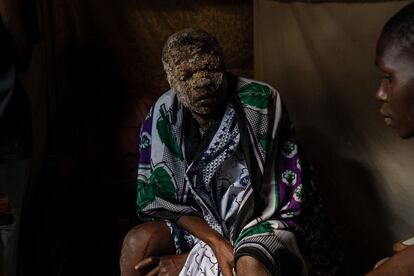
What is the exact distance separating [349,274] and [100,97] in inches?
49.8

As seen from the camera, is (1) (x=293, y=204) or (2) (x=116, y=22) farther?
(2) (x=116, y=22)

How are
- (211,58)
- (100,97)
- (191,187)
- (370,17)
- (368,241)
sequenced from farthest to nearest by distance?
(100,97) < (368,241) < (370,17) < (191,187) < (211,58)

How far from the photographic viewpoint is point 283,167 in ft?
5.94

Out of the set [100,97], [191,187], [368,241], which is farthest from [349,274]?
[100,97]

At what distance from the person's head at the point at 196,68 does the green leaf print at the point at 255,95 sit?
3.2 inches

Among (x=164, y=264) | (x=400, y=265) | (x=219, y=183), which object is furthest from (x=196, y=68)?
(x=400, y=265)

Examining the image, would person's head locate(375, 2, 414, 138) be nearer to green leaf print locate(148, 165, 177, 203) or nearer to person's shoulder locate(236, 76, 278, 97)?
person's shoulder locate(236, 76, 278, 97)

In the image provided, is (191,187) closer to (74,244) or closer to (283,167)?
(283,167)

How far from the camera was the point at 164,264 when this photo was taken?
189 cm

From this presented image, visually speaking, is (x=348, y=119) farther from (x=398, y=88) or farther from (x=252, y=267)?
(x=398, y=88)

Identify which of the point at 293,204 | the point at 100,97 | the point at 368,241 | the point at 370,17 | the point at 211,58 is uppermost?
the point at 370,17

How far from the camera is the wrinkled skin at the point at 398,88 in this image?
3.78 ft

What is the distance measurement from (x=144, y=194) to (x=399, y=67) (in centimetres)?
106

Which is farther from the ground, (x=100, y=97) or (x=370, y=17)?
(x=370, y=17)
